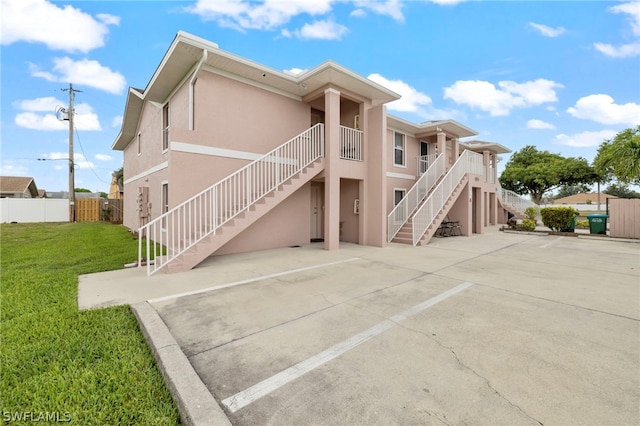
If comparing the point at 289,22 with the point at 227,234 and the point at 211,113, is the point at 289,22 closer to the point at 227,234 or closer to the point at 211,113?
the point at 211,113

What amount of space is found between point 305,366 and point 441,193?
10682mm

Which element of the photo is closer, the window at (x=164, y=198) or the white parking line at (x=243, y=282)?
the white parking line at (x=243, y=282)

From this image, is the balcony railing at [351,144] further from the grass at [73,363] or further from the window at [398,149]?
the grass at [73,363]

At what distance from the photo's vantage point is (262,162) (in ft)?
27.6

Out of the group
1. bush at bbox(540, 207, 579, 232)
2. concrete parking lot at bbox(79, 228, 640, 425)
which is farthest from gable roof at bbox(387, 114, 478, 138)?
concrete parking lot at bbox(79, 228, 640, 425)

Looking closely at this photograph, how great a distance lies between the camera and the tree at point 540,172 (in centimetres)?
2617

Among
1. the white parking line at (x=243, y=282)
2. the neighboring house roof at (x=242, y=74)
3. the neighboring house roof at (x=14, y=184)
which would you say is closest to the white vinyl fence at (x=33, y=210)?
the neighboring house roof at (x=14, y=184)

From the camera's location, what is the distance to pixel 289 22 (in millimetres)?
10000

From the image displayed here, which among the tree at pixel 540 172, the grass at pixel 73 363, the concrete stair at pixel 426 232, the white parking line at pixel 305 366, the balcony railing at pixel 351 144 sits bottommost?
the white parking line at pixel 305 366

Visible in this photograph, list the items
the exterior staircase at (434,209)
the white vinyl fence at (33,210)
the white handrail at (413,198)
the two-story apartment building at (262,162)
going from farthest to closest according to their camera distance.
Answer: the white vinyl fence at (33,210) → the white handrail at (413,198) → the exterior staircase at (434,209) → the two-story apartment building at (262,162)

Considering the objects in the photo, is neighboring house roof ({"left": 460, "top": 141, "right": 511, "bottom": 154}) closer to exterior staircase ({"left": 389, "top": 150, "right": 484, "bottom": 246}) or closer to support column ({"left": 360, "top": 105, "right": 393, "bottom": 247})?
exterior staircase ({"left": 389, "top": 150, "right": 484, "bottom": 246})

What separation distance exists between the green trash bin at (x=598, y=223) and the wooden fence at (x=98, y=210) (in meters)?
29.2

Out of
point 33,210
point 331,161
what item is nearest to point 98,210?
point 33,210

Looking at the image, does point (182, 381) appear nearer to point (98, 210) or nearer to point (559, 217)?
point (559, 217)
